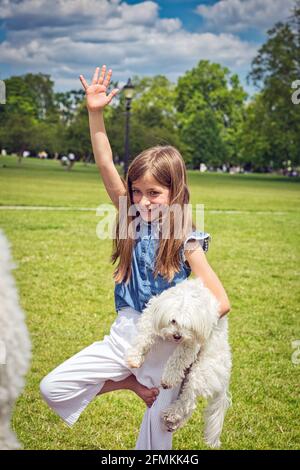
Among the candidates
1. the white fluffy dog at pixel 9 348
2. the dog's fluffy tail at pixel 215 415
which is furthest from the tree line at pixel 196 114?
the white fluffy dog at pixel 9 348

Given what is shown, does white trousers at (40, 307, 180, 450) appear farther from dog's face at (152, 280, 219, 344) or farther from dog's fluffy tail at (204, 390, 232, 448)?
dog's face at (152, 280, 219, 344)

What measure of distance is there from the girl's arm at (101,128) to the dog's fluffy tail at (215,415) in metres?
1.09

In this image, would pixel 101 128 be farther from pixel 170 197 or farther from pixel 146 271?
pixel 146 271

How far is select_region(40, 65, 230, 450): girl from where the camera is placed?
106 inches

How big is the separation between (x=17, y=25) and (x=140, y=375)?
598 cm

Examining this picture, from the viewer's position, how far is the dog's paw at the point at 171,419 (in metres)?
2.52

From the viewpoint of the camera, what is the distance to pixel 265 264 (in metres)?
10.8

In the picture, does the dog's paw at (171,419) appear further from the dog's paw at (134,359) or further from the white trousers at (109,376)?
the dog's paw at (134,359)

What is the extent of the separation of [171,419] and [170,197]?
1.03 meters

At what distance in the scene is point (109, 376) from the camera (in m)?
2.79

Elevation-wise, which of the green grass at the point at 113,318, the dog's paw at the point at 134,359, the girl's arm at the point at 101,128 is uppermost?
the girl's arm at the point at 101,128

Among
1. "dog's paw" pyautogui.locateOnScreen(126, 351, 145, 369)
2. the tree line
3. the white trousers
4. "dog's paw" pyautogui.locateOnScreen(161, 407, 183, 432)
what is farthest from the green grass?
the tree line

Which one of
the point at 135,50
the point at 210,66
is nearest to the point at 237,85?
the point at 210,66

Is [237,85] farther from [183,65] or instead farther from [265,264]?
[265,264]
